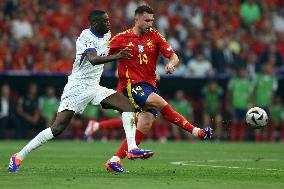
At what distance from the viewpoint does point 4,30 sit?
2580cm

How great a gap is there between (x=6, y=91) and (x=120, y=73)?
37.6 feet

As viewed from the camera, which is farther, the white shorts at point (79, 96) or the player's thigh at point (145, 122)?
the player's thigh at point (145, 122)

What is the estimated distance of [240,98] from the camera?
26141 millimetres

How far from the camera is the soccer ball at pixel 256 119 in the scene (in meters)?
13.7

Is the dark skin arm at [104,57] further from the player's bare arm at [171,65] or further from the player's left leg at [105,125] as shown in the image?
the player's left leg at [105,125]

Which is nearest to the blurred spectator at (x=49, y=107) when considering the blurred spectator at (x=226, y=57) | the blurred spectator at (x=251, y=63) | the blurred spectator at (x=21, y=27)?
the blurred spectator at (x=21, y=27)

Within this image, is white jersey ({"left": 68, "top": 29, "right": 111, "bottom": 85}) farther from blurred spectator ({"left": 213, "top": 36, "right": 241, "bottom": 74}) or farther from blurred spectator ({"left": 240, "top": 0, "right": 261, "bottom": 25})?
blurred spectator ({"left": 240, "top": 0, "right": 261, "bottom": 25})

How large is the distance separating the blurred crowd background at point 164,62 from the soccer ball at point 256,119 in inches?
408

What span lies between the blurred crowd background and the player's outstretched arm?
12.2m

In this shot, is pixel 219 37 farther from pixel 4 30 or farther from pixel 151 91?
pixel 151 91

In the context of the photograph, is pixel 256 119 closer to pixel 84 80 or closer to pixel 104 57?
pixel 84 80

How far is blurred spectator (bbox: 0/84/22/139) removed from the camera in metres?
24.7

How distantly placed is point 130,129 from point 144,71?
143 cm

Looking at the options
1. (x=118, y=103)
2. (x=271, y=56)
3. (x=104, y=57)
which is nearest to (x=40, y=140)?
(x=118, y=103)
